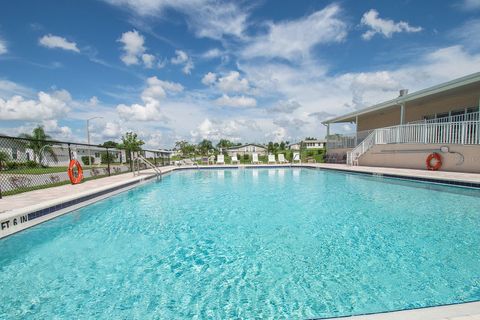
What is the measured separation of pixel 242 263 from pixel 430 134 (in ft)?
38.4

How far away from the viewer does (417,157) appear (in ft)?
36.1

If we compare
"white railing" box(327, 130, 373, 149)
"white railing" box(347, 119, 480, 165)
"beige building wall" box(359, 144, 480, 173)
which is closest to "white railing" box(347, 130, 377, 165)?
"white railing" box(347, 119, 480, 165)

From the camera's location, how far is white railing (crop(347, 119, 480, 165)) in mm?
9008

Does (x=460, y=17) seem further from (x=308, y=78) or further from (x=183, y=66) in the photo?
(x=183, y=66)

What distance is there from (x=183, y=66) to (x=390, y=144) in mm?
14254

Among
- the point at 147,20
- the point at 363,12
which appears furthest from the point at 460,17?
the point at 147,20

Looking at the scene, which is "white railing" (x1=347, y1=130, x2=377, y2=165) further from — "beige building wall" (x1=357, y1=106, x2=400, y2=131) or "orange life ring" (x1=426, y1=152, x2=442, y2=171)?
"orange life ring" (x1=426, y1=152, x2=442, y2=171)

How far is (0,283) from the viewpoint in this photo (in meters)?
2.57

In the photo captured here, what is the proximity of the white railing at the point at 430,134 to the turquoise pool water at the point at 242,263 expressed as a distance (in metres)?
5.36

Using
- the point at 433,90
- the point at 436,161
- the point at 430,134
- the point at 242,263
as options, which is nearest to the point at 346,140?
the point at 430,134

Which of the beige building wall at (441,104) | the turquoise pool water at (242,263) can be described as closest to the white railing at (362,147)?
the beige building wall at (441,104)

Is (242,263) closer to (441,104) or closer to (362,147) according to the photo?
(362,147)

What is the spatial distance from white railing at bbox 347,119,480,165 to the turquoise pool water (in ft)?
17.6

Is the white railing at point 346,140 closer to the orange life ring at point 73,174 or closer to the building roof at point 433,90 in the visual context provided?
the building roof at point 433,90
